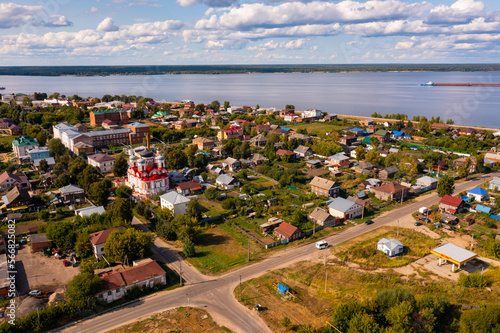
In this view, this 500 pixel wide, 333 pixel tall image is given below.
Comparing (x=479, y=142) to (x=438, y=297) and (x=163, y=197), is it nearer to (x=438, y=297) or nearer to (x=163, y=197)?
(x=438, y=297)

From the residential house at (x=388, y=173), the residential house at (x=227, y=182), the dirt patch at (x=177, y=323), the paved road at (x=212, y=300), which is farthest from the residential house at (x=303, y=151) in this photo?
the dirt patch at (x=177, y=323)

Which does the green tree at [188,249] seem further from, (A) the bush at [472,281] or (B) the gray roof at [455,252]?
(A) the bush at [472,281]

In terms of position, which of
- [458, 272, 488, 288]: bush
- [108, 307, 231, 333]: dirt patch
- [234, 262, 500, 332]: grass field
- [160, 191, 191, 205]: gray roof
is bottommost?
[108, 307, 231, 333]: dirt patch

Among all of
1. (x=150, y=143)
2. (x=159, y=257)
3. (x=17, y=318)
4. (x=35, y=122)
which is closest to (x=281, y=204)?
(x=159, y=257)

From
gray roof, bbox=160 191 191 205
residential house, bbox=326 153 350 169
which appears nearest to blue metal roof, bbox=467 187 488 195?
residential house, bbox=326 153 350 169

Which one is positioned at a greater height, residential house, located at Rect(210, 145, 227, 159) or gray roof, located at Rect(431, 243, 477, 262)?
residential house, located at Rect(210, 145, 227, 159)

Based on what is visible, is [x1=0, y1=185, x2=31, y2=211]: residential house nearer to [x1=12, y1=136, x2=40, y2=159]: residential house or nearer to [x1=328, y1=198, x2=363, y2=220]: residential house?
[x1=12, y1=136, x2=40, y2=159]: residential house
